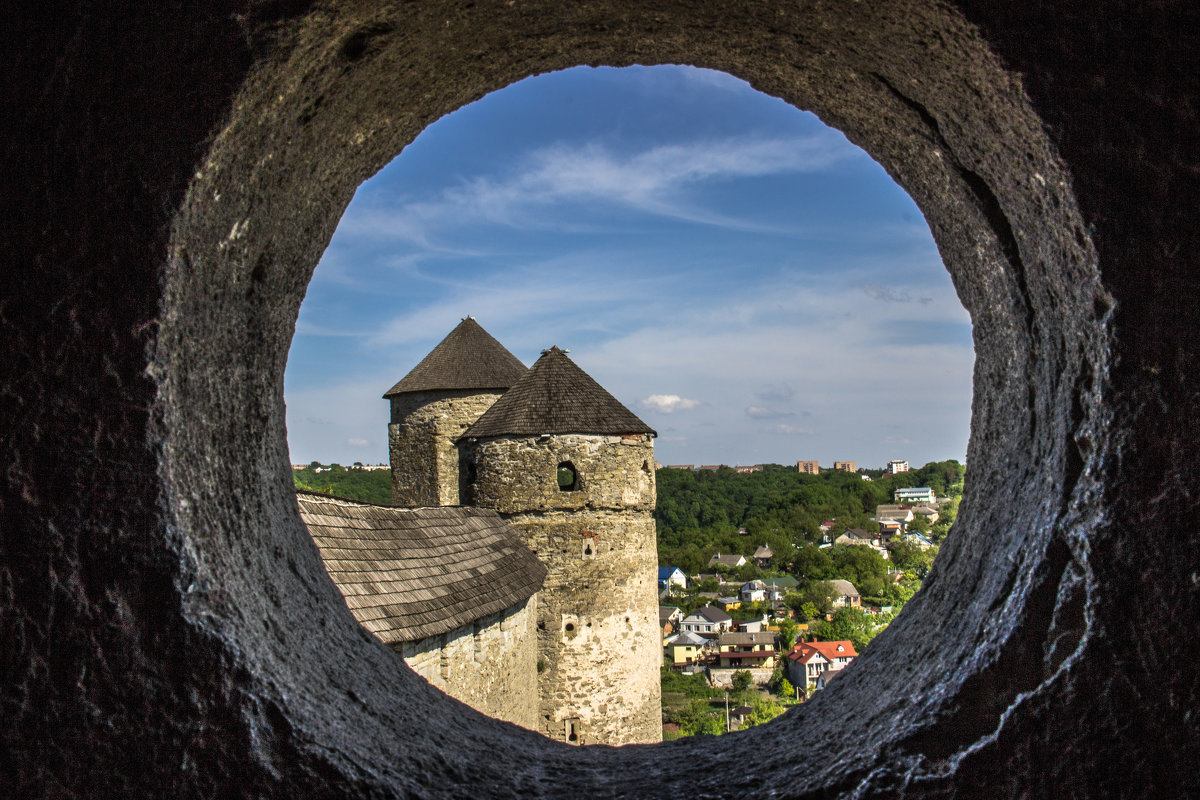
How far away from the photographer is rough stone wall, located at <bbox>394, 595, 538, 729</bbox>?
7.48m

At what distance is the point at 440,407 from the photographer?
69.2ft

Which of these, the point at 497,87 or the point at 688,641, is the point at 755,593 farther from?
the point at 497,87

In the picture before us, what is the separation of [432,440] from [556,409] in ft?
28.2

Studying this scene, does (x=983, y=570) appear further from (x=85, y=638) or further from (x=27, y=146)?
(x=27, y=146)

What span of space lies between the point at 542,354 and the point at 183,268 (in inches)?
527

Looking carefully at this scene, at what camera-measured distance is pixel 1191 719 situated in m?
1.26

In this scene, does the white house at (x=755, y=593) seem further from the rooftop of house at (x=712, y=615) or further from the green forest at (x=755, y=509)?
the rooftop of house at (x=712, y=615)

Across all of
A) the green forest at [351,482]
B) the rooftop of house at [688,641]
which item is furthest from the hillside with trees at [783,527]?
Result: the green forest at [351,482]

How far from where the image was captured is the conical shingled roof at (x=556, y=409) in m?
13.2

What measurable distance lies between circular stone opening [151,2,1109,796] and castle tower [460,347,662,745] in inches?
431

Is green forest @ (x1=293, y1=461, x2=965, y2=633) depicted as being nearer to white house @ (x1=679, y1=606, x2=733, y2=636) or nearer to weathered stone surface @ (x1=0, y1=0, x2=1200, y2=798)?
white house @ (x1=679, y1=606, x2=733, y2=636)

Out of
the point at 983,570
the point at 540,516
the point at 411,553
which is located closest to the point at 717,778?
the point at 983,570

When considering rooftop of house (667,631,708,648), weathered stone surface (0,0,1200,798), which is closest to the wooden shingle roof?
weathered stone surface (0,0,1200,798)

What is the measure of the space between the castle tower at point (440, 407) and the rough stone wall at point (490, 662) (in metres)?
9.65
